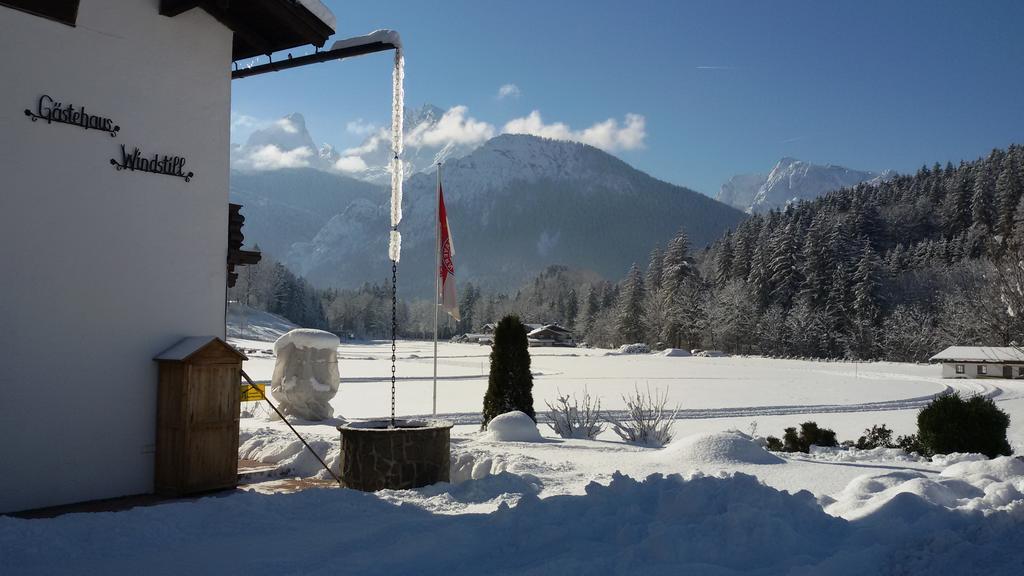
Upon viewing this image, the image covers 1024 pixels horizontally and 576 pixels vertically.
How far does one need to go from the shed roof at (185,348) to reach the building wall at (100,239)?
0.52ft

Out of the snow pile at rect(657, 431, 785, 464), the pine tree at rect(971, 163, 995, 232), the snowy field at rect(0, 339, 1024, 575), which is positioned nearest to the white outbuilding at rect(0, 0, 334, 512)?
the snowy field at rect(0, 339, 1024, 575)

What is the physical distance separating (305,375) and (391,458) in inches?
282

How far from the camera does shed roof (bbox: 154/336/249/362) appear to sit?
8.47 meters

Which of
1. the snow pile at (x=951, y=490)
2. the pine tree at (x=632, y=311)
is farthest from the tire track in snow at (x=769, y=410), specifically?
the pine tree at (x=632, y=311)

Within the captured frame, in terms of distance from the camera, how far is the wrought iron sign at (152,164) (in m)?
8.48

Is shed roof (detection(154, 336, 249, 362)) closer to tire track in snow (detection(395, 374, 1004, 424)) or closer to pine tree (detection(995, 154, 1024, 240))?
tire track in snow (detection(395, 374, 1004, 424))

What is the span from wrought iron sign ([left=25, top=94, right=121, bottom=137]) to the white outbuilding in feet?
0.04

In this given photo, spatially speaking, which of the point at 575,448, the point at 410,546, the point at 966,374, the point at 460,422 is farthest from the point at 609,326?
the point at 410,546

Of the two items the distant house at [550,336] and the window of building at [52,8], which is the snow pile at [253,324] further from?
the window of building at [52,8]

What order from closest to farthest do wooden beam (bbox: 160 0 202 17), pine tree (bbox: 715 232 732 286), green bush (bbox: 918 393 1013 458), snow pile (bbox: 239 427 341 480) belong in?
wooden beam (bbox: 160 0 202 17), snow pile (bbox: 239 427 341 480), green bush (bbox: 918 393 1013 458), pine tree (bbox: 715 232 732 286)

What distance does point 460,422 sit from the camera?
17.5m

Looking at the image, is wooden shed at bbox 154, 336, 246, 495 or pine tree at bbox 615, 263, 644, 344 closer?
wooden shed at bbox 154, 336, 246, 495

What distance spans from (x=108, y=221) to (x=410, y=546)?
214 inches

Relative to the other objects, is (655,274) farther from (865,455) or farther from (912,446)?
(865,455)
